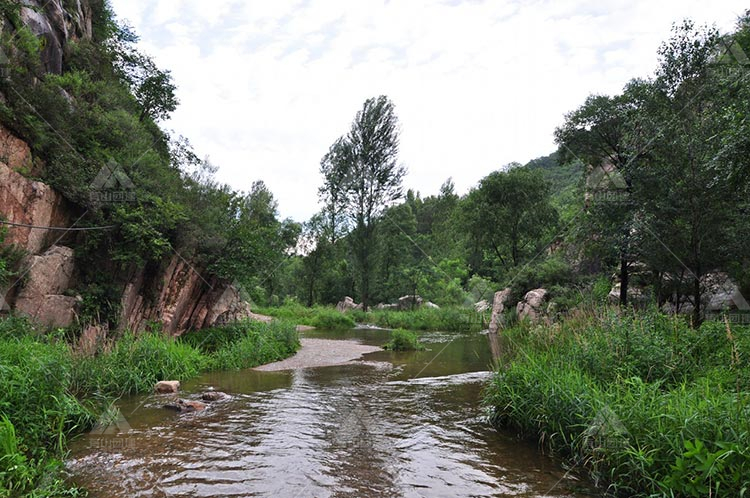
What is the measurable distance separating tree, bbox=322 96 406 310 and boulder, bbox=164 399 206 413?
32.0 meters

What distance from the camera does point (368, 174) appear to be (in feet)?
132

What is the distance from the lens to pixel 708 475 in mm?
3754

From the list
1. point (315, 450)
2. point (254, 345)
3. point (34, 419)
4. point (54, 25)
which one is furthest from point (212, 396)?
point (54, 25)

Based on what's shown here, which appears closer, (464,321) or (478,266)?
(464,321)

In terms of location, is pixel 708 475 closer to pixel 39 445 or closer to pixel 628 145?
pixel 39 445

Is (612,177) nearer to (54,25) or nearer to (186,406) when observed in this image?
(186,406)

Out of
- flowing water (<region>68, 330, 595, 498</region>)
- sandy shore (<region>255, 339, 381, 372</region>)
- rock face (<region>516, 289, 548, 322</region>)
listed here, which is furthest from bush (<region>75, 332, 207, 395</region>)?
rock face (<region>516, 289, 548, 322</region>)

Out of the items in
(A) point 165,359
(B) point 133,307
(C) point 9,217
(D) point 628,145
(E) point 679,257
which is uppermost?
(D) point 628,145

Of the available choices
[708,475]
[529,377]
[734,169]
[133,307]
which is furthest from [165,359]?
[734,169]

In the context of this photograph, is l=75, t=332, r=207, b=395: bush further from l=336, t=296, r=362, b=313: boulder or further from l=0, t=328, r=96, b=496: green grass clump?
l=336, t=296, r=362, b=313: boulder

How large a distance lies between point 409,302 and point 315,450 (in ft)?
125

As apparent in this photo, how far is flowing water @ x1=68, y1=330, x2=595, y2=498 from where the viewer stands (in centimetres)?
484

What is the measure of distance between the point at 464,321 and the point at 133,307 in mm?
22815

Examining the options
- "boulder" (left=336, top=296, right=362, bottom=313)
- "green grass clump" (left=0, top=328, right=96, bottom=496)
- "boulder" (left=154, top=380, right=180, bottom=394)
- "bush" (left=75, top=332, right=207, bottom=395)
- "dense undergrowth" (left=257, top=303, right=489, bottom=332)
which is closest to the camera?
"green grass clump" (left=0, top=328, right=96, bottom=496)
